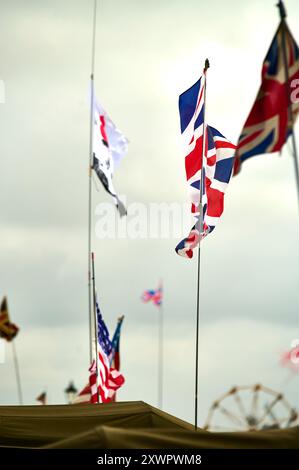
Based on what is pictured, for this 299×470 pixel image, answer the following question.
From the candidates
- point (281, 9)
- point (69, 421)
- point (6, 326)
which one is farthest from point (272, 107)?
point (6, 326)

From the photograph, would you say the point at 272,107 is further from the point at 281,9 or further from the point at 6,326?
the point at 6,326

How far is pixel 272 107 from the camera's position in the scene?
18.5 metres

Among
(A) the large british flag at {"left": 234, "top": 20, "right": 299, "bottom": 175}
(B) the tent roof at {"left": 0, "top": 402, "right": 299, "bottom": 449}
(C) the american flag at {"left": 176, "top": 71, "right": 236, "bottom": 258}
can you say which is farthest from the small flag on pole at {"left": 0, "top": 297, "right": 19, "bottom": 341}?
(A) the large british flag at {"left": 234, "top": 20, "right": 299, "bottom": 175}

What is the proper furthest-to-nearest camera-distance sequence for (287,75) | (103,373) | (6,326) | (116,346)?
(6,326)
(116,346)
(103,373)
(287,75)

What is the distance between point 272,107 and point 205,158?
252 inches

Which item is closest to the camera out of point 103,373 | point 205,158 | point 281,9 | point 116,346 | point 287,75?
point 287,75

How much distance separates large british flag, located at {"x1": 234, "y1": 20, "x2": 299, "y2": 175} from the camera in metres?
18.3

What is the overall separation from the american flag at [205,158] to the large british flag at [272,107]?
582cm

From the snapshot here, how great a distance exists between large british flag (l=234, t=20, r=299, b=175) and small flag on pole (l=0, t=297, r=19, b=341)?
2930 centimetres

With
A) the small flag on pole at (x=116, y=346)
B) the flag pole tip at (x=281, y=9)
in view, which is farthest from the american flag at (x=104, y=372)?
the flag pole tip at (x=281, y=9)

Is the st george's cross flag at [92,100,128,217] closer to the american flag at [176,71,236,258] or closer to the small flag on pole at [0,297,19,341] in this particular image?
the american flag at [176,71,236,258]

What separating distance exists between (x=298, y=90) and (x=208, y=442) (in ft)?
23.0
